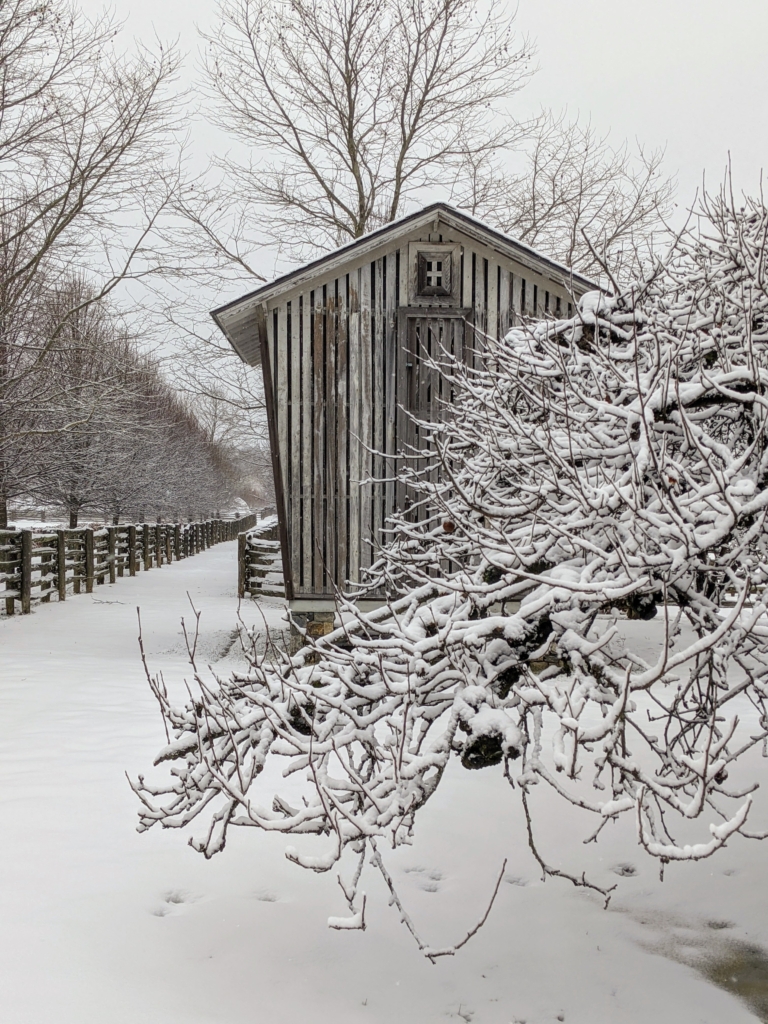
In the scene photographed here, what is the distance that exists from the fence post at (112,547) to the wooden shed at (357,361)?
13.0m

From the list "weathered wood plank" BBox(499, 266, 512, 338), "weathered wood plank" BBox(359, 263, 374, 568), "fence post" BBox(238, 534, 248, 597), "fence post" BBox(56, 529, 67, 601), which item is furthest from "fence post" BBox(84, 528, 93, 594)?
"weathered wood plank" BBox(499, 266, 512, 338)

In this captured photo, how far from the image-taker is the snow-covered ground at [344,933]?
3.80m

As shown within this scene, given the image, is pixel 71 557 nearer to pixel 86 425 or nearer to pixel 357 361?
pixel 86 425

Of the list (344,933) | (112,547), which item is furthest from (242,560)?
(344,933)

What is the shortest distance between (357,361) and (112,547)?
1410 cm

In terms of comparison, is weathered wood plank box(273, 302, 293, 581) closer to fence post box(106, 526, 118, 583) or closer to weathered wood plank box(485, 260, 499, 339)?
weathered wood plank box(485, 260, 499, 339)

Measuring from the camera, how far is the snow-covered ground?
380cm

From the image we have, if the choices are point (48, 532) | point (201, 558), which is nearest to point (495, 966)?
point (48, 532)

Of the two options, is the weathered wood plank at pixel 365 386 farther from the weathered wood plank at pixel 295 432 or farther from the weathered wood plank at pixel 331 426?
the weathered wood plank at pixel 295 432

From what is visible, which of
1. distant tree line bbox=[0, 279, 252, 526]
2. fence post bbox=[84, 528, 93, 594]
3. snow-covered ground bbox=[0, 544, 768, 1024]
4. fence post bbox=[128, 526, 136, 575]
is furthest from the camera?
fence post bbox=[128, 526, 136, 575]

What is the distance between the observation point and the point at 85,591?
1955cm

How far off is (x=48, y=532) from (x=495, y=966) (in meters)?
15.0

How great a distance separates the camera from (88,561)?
1947 centimetres

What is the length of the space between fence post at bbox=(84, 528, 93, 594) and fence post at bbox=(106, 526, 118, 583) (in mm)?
2160
